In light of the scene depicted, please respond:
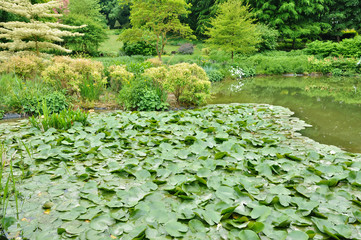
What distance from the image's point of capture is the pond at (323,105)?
4.19 metres

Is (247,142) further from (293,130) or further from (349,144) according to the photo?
(349,144)

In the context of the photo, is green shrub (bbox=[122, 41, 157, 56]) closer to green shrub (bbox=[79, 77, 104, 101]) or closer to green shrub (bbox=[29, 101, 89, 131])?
green shrub (bbox=[79, 77, 104, 101])

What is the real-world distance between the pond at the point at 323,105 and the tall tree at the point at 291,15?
1234 centimetres

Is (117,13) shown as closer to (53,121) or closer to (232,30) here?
(232,30)

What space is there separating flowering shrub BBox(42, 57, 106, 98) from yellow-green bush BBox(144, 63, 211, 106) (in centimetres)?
145

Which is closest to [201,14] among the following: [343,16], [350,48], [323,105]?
[343,16]

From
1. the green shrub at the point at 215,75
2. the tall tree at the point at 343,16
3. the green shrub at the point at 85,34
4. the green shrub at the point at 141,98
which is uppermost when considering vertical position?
the tall tree at the point at 343,16

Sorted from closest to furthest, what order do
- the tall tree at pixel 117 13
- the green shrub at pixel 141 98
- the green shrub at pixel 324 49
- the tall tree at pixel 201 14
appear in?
1. the green shrub at pixel 141 98
2. the green shrub at pixel 324 49
3. the tall tree at pixel 201 14
4. the tall tree at pixel 117 13

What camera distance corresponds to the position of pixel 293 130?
4.18 m

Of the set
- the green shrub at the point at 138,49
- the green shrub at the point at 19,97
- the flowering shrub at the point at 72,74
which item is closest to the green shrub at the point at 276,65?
the green shrub at the point at 138,49

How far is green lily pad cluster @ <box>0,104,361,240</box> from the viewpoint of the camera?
1.68 meters

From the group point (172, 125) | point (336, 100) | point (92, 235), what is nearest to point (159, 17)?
point (336, 100)

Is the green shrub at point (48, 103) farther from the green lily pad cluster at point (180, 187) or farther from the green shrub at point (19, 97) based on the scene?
the green lily pad cluster at point (180, 187)

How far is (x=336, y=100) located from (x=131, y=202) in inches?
295
